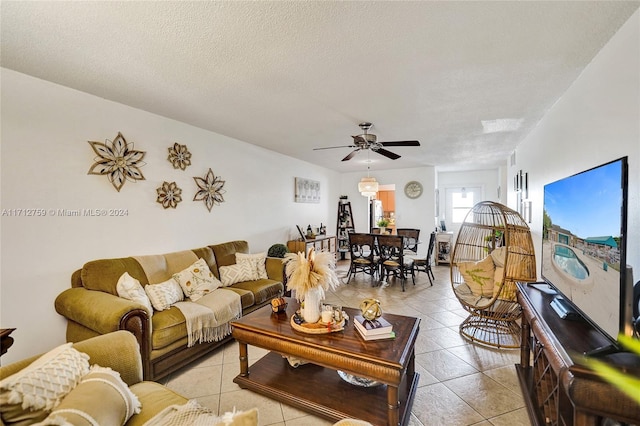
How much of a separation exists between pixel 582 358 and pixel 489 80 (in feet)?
6.82

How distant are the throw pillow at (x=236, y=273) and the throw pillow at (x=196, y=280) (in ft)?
0.63

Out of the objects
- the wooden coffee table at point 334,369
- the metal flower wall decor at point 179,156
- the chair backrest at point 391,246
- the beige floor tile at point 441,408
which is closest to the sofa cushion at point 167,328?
the wooden coffee table at point 334,369

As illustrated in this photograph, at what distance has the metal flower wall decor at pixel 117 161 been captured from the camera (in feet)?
8.61

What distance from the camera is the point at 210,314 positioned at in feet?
8.34

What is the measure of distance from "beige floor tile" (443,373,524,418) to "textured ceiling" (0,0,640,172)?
2.48 m

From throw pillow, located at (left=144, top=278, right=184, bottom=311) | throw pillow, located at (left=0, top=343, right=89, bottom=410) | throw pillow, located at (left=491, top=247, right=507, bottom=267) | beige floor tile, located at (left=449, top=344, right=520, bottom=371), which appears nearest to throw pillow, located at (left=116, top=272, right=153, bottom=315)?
throw pillow, located at (left=144, top=278, right=184, bottom=311)

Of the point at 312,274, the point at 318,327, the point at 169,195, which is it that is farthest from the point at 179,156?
the point at 318,327

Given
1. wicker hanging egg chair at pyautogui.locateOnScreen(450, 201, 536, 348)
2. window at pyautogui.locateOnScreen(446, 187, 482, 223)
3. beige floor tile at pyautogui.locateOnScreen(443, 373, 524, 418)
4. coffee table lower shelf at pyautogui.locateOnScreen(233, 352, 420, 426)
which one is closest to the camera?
coffee table lower shelf at pyautogui.locateOnScreen(233, 352, 420, 426)

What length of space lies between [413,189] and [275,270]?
4.66 m

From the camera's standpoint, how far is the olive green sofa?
2.02 metres

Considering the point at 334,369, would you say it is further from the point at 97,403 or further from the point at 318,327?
the point at 97,403

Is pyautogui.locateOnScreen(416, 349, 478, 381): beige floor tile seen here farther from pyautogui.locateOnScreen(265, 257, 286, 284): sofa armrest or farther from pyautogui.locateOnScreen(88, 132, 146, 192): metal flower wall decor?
pyautogui.locateOnScreen(88, 132, 146, 192): metal flower wall decor

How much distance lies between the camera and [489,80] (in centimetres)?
225

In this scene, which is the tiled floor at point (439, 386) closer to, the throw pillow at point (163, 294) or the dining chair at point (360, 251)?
the throw pillow at point (163, 294)
